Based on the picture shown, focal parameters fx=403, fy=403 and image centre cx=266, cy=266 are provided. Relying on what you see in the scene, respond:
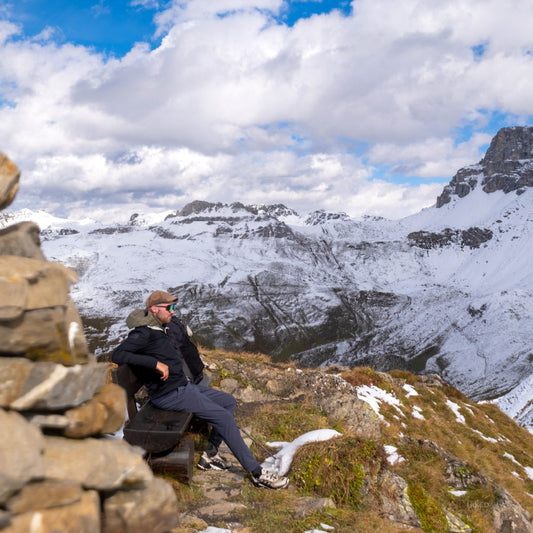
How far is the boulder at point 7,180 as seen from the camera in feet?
13.0

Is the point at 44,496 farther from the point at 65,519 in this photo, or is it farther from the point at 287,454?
the point at 287,454

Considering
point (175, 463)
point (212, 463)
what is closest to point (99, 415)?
point (175, 463)

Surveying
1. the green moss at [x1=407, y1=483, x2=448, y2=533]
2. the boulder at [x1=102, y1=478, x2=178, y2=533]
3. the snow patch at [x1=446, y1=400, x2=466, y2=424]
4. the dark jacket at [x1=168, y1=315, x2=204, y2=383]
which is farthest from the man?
the snow patch at [x1=446, y1=400, x2=466, y2=424]

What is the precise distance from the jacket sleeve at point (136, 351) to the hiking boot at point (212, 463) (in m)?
2.68

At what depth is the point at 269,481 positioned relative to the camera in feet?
24.8

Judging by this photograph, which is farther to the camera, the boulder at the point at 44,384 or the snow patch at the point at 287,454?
the snow patch at the point at 287,454

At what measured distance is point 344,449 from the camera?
27.0 ft

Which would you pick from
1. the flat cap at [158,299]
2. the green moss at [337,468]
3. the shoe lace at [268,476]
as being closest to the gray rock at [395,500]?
the green moss at [337,468]

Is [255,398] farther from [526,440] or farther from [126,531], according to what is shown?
[526,440]

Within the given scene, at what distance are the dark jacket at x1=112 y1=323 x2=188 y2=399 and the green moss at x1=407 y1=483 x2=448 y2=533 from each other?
5067 millimetres

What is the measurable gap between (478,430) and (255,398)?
48.7ft

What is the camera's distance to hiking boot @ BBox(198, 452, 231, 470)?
8379 mm

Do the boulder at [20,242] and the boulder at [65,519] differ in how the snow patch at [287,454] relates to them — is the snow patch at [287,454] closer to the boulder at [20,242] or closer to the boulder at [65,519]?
the boulder at [65,519]

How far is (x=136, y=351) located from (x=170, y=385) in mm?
981
